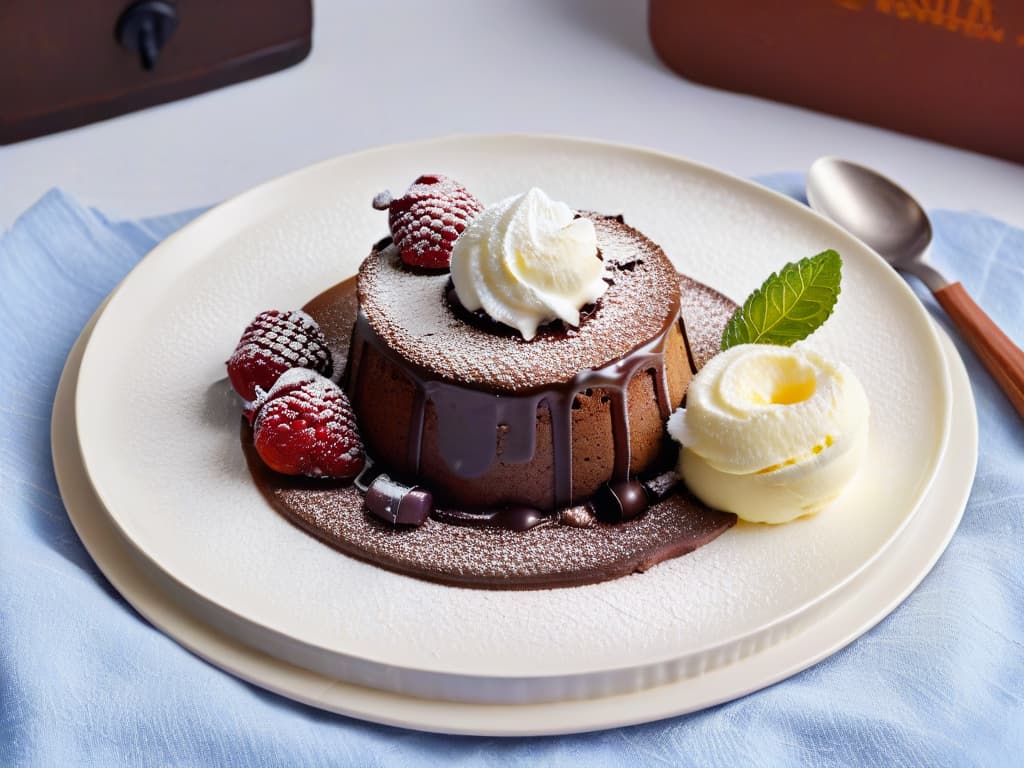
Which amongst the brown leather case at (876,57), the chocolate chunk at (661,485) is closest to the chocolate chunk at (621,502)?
the chocolate chunk at (661,485)

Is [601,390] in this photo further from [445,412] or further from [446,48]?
[446,48]

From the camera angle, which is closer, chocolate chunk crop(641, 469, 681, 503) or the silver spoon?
chocolate chunk crop(641, 469, 681, 503)

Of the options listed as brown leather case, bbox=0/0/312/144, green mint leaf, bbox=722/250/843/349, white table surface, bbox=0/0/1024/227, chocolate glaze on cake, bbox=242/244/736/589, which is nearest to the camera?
chocolate glaze on cake, bbox=242/244/736/589

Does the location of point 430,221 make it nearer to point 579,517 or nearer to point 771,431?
point 579,517

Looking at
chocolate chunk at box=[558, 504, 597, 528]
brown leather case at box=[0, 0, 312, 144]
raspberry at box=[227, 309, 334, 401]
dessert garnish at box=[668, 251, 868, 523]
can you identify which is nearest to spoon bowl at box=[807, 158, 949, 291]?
dessert garnish at box=[668, 251, 868, 523]

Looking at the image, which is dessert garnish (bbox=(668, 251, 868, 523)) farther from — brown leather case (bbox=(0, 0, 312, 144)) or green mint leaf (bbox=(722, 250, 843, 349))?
brown leather case (bbox=(0, 0, 312, 144))

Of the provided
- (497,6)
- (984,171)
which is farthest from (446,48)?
(984,171)

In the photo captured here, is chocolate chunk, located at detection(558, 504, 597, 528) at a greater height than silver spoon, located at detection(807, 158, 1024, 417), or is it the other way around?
silver spoon, located at detection(807, 158, 1024, 417)
